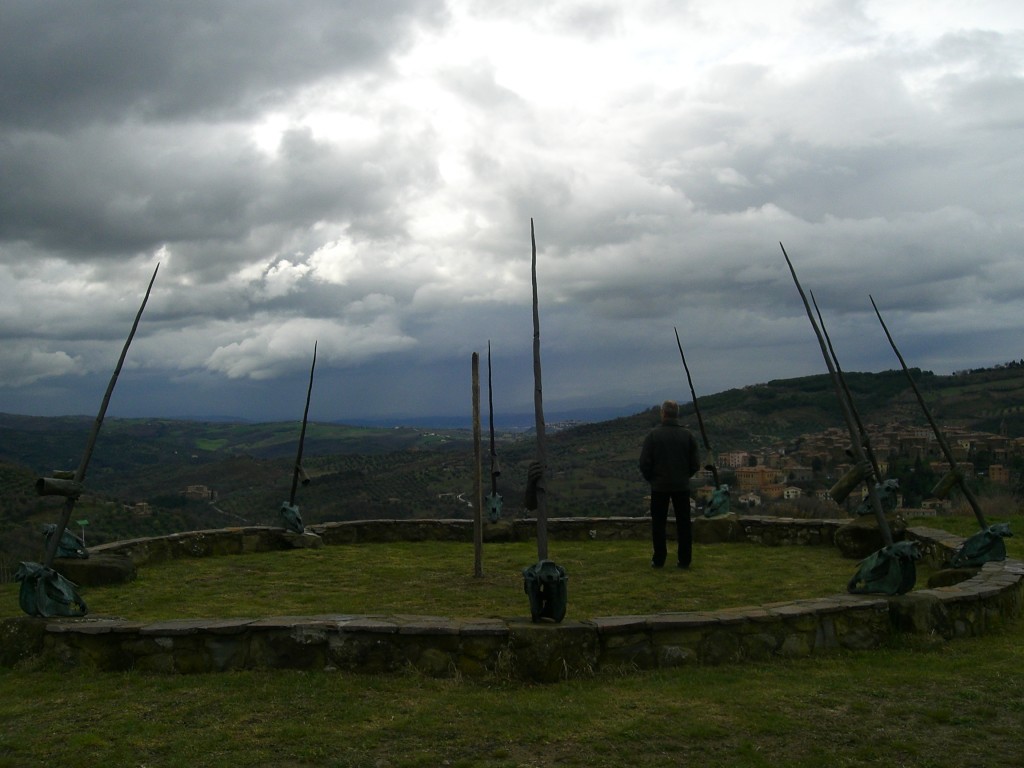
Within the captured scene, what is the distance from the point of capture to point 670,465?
9789 mm

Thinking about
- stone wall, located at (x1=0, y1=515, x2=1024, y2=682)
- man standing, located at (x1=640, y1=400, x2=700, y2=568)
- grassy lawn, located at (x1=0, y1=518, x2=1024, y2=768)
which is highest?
man standing, located at (x1=640, y1=400, x2=700, y2=568)

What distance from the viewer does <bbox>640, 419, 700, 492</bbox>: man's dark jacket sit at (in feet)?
32.0

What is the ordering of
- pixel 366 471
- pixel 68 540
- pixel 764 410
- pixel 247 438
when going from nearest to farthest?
pixel 68 540, pixel 366 471, pixel 764 410, pixel 247 438

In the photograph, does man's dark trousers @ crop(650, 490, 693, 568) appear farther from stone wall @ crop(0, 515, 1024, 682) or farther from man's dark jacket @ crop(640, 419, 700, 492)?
stone wall @ crop(0, 515, 1024, 682)

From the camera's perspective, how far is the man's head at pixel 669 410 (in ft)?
32.7

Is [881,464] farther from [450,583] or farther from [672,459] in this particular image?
[450,583]

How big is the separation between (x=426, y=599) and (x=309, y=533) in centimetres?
541

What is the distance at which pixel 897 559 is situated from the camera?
21.4 feet

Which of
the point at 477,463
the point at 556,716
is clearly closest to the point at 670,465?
the point at 477,463

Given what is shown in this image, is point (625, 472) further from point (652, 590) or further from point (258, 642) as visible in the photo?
point (258, 642)

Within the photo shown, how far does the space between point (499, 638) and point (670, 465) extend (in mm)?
4599

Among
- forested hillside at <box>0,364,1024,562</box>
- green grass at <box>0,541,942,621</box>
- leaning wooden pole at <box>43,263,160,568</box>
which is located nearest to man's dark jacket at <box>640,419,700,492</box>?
green grass at <box>0,541,942,621</box>

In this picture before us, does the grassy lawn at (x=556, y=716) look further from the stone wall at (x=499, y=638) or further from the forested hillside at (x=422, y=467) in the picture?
the forested hillside at (x=422, y=467)

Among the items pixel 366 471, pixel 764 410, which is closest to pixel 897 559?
pixel 366 471
